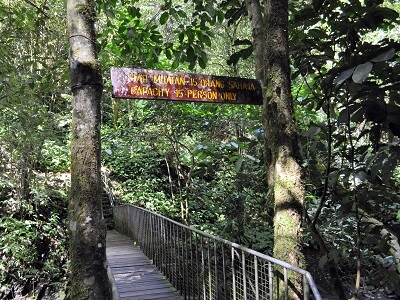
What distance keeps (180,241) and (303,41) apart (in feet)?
9.63

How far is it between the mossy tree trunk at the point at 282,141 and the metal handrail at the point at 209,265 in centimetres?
16

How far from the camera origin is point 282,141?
246 centimetres

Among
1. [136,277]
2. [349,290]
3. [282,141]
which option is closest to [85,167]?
[282,141]

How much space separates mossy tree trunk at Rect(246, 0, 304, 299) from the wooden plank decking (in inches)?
104

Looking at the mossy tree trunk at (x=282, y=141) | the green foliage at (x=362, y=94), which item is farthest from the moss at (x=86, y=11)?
the green foliage at (x=362, y=94)

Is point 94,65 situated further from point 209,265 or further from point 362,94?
point 209,265

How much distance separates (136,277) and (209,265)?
7.35ft

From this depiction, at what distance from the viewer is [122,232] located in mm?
10305

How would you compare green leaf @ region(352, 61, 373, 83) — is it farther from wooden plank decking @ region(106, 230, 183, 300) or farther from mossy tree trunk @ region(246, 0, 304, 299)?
wooden plank decking @ region(106, 230, 183, 300)

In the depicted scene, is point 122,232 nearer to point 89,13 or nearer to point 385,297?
point 385,297

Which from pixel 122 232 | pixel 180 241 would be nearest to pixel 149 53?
pixel 180 241

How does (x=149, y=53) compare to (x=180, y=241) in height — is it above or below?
above

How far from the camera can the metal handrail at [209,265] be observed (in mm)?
2348

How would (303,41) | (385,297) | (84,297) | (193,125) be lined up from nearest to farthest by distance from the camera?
1. (84,297)
2. (303,41)
3. (193,125)
4. (385,297)
